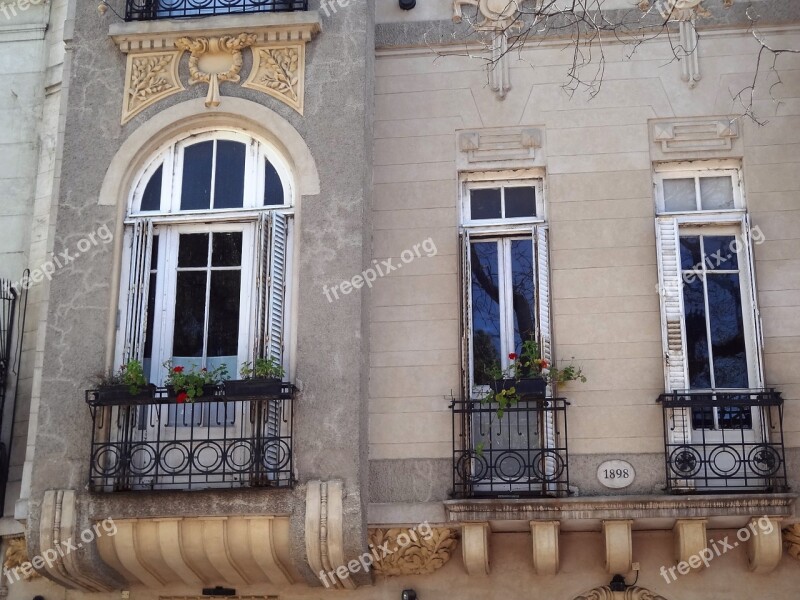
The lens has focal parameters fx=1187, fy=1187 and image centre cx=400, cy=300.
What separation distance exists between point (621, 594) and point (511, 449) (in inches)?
64.3

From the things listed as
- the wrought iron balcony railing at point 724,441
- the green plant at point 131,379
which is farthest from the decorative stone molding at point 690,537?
the green plant at point 131,379

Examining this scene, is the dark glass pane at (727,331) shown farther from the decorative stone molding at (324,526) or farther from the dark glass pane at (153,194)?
the dark glass pane at (153,194)

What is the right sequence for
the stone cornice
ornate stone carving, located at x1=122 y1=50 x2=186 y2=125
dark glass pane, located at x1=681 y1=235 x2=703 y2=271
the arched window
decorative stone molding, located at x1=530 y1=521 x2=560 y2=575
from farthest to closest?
1. ornate stone carving, located at x1=122 y1=50 x2=186 y2=125
2. dark glass pane, located at x1=681 y1=235 x2=703 y2=271
3. the arched window
4. decorative stone molding, located at x1=530 y1=521 x2=560 y2=575
5. the stone cornice

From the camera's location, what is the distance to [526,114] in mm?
12219

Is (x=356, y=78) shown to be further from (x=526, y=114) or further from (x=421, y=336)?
(x=421, y=336)

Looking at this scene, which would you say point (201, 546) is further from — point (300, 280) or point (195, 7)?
point (195, 7)

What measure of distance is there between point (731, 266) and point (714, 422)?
1.61 metres

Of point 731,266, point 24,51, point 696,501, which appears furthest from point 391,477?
point 24,51

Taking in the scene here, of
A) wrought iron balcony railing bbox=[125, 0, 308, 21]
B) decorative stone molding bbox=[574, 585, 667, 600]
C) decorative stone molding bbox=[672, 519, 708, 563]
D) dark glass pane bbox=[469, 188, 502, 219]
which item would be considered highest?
wrought iron balcony railing bbox=[125, 0, 308, 21]

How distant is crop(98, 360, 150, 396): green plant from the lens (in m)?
11.0

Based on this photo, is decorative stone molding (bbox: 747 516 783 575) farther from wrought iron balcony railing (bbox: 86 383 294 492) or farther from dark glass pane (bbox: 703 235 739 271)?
wrought iron balcony railing (bbox: 86 383 294 492)

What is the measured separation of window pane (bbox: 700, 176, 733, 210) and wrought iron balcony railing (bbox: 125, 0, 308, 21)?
447 centimetres

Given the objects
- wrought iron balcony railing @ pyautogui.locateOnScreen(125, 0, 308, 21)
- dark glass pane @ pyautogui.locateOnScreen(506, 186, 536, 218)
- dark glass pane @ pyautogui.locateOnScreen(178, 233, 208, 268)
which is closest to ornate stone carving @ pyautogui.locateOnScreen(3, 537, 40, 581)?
dark glass pane @ pyautogui.locateOnScreen(178, 233, 208, 268)

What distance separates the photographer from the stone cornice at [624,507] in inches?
410
